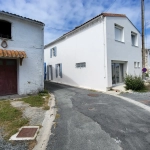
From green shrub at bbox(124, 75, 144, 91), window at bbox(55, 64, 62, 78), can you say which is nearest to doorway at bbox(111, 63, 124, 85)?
green shrub at bbox(124, 75, 144, 91)

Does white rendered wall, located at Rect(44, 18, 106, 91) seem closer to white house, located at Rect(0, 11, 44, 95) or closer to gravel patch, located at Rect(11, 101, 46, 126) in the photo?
white house, located at Rect(0, 11, 44, 95)

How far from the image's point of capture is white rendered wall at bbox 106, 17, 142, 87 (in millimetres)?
10867

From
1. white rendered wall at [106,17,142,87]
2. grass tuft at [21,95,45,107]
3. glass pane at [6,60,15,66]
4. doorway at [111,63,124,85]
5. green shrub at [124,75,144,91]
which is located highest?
white rendered wall at [106,17,142,87]

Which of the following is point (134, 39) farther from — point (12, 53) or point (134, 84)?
point (12, 53)

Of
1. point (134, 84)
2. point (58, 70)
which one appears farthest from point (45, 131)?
point (58, 70)

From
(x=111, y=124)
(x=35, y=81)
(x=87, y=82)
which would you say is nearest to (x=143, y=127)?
(x=111, y=124)

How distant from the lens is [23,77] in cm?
870

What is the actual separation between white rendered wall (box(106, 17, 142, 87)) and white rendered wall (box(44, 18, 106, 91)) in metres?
0.57

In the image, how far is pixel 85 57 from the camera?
42.1 ft

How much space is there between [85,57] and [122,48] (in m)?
3.79


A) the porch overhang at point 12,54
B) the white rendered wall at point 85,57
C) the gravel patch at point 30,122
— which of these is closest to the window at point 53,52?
the white rendered wall at point 85,57

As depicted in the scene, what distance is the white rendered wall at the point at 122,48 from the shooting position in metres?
10.9

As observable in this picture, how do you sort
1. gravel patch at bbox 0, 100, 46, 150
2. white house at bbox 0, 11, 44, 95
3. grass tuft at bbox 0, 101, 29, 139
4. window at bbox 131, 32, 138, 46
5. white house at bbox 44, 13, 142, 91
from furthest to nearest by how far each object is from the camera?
window at bbox 131, 32, 138, 46, white house at bbox 44, 13, 142, 91, white house at bbox 0, 11, 44, 95, grass tuft at bbox 0, 101, 29, 139, gravel patch at bbox 0, 100, 46, 150

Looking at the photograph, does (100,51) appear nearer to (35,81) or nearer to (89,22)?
(89,22)
